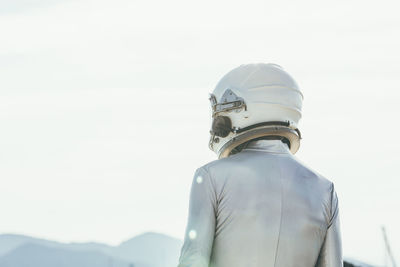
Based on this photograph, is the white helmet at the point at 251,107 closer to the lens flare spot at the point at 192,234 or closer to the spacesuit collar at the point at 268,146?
the spacesuit collar at the point at 268,146

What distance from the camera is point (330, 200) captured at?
618cm

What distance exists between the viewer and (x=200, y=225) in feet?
18.7

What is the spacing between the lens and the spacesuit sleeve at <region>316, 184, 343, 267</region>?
6.11m

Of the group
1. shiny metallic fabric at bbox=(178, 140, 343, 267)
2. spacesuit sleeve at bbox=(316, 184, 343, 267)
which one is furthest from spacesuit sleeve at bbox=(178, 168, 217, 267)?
spacesuit sleeve at bbox=(316, 184, 343, 267)

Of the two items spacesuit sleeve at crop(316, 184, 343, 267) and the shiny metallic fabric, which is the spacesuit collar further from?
spacesuit sleeve at crop(316, 184, 343, 267)

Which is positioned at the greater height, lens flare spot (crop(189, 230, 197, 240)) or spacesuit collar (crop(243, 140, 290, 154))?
spacesuit collar (crop(243, 140, 290, 154))

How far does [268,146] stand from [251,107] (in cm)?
33

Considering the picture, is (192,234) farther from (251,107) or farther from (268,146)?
(251,107)

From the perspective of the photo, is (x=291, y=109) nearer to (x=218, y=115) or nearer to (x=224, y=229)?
(x=218, y=115)

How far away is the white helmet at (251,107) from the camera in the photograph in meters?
6.16

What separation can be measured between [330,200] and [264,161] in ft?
2.18

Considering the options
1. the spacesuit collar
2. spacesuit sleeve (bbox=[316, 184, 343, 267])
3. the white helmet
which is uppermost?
the white helmet

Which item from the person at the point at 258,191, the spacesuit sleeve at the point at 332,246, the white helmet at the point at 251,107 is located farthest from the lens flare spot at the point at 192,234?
the spacesuit sleeve at the point at 332,246

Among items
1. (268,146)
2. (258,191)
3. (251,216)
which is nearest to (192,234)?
(251,216)
